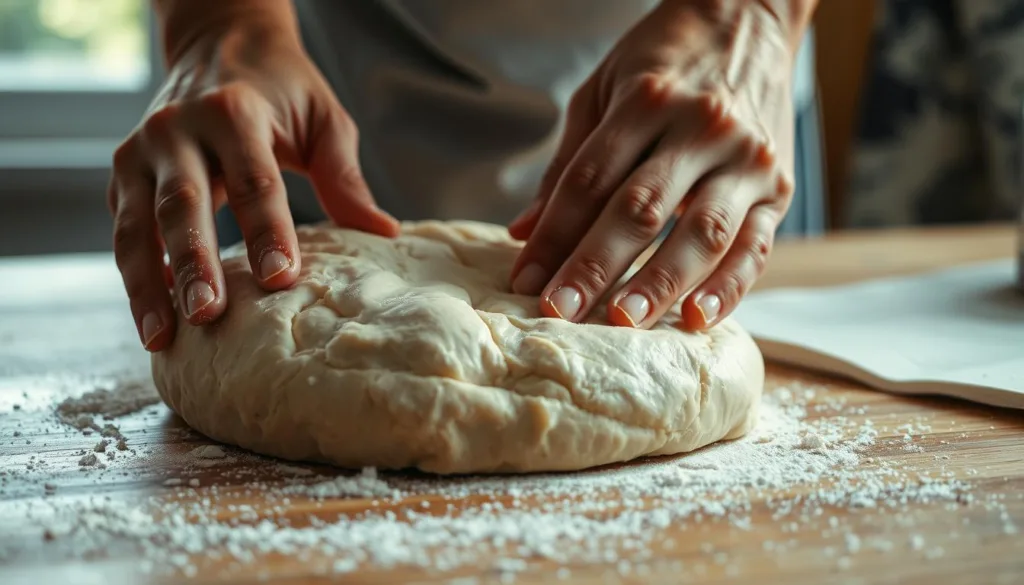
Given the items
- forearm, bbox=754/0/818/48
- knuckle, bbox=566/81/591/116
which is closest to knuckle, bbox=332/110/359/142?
knuckle, bbox=566/81/591/116

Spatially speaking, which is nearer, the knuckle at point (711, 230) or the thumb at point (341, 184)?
the knuckle at point (711, 230)

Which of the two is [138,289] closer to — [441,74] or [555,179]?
[555,179]

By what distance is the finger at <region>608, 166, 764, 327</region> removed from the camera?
44.1 inches

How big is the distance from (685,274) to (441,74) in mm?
861

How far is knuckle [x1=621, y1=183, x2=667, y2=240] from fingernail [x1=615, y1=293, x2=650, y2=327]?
0.09 m

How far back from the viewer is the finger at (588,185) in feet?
3.93

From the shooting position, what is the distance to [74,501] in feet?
3.09

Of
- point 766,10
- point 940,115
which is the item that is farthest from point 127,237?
point 940,115

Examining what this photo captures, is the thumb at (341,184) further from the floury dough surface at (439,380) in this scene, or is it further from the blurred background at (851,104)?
the blurred background at (851,104)

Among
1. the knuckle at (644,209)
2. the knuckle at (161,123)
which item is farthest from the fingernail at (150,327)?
the knuckle at (644,209)

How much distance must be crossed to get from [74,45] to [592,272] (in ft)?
9.65

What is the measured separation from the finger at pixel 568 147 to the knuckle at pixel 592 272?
0.20 metres

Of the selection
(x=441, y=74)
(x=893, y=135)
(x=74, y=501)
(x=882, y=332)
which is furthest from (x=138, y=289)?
(x=893, y=135)

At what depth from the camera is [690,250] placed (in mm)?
1172
